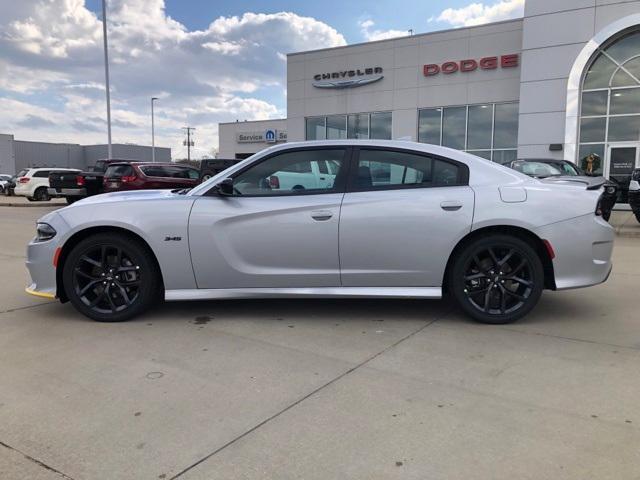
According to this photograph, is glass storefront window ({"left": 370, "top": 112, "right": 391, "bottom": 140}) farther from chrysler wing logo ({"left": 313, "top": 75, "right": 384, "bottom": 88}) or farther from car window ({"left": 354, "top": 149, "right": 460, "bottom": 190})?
car window ({"left": 354, "top": 149, "right": 460, "bottom": 190})

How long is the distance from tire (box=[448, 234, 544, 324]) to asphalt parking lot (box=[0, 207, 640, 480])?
170 millimetres

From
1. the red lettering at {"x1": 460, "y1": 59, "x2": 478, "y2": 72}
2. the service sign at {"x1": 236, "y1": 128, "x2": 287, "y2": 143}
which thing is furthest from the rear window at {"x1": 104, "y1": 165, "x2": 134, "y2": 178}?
the service sign at {"x1": 236, "y1": 128, "x2": 287, "y2": 143}

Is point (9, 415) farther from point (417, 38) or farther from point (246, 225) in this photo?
point (417, 38)

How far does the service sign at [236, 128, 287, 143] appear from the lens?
40.2 metres

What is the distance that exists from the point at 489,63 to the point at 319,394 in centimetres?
2224

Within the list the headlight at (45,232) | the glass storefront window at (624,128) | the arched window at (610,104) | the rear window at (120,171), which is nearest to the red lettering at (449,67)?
the arched window at (610,104)

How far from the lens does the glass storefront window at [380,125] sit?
25.6m

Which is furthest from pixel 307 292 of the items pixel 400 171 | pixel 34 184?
pixel 34 184

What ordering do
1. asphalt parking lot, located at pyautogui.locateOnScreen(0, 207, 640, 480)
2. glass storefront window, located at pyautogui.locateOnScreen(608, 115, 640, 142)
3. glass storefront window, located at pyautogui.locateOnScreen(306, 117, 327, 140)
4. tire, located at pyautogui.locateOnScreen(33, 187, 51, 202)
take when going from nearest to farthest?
1. asphalt parking lot, located at pyautogui.locateOnScreen(0, 207, 640, 480)
2. glass storefront window, located at pyautogui.locateOnScreen(608, 115, 640, 142)
3. tire, located at pyautogui.locateOnScreen(33, 187, 51, 202)
4. glass storefront window, located at pyautogui.locateOnScreen(306, 117, 327, 140)

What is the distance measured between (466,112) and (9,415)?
909 inches

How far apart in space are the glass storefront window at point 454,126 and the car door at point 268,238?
20.3 metres

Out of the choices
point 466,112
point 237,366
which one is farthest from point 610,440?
point 466,112

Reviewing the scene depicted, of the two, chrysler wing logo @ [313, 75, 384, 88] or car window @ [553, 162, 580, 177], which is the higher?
chrysler wing logo @ [313, 75, 384, 88]

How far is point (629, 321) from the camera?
15.3 feet
